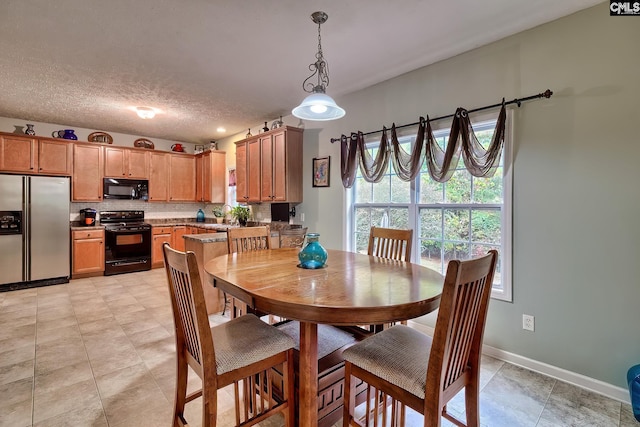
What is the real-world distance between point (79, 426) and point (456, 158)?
3.20m

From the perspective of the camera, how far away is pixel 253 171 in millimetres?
4691

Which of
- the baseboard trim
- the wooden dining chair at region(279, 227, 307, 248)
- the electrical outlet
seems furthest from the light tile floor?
the wooden dining chair at region(279, 227, 307, 248)

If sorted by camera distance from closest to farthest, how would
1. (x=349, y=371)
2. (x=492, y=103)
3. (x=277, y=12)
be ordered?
(x=349, y=371), (x=277, y=12), (x=492, y=103)

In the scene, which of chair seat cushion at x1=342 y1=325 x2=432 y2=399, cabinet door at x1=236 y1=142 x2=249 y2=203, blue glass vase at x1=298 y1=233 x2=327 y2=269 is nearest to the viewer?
chair seat cushion at x1=342 y1=325 x2=432 y2=399

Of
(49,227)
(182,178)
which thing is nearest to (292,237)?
(182,178)

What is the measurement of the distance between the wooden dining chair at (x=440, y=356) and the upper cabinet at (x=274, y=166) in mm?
2955

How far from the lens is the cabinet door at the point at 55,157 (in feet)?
15.6

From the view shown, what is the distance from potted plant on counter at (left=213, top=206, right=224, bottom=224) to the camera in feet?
19.7

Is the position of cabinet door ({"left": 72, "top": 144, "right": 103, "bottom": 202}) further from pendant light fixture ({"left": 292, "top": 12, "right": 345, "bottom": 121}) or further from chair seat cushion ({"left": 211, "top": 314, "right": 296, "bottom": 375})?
chair seat cushion ({"left": 211, "top": 314, "right": 296, "bottom": 375})

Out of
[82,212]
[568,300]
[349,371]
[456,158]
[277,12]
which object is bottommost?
[349,371]

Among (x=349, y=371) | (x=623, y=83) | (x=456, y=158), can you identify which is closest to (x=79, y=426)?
(x=349, y=371)

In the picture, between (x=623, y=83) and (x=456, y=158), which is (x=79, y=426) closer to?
(x=456, y=158)

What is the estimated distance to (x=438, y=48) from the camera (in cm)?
262

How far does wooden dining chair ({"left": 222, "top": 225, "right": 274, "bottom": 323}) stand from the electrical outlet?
207cm
